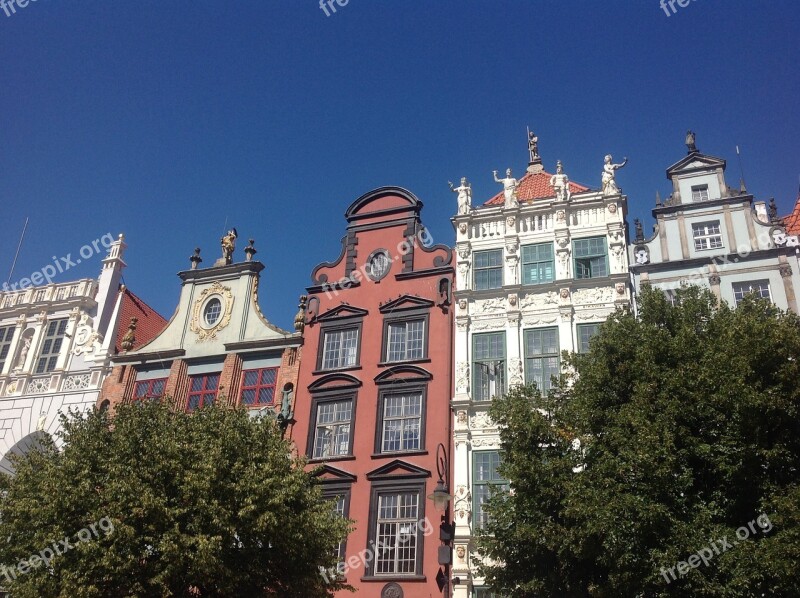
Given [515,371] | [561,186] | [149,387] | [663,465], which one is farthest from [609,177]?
[149,387]

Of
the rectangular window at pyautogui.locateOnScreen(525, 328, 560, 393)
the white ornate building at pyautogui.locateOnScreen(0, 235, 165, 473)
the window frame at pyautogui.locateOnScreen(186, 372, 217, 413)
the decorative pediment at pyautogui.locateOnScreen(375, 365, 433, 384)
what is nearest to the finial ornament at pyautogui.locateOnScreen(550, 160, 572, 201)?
the rectangular window at pyautogui.locateOnScreen(525, 328, 560, 393)

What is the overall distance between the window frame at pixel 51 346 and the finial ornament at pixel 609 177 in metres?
24.6

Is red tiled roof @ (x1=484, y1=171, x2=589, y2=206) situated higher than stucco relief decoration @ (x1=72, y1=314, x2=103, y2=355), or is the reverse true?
red tiled roof @ (x1=484, y1=171, x2=589, y2=206)

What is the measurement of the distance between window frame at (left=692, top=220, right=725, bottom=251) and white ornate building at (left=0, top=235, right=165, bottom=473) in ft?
81.3

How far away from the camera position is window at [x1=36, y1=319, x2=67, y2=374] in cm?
3299

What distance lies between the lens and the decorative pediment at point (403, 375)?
2619cm

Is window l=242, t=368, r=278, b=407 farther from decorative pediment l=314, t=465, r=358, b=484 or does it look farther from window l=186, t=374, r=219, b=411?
decorative pediment l=314, t=465, r=358, b=484

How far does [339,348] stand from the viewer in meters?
28.3

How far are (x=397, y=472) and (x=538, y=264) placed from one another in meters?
9.17

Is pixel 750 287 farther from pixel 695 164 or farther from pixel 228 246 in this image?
pixel 228 246

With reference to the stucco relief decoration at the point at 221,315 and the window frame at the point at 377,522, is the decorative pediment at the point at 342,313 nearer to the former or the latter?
the stucco relief decoration at the point at 221,315

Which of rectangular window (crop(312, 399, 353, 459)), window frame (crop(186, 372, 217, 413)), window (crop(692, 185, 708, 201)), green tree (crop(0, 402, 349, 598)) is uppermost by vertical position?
window (crop(692, 185, 708, 201))

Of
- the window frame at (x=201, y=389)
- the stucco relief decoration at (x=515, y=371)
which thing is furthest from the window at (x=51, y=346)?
the stucco relief decoration at (x=515, y=371)

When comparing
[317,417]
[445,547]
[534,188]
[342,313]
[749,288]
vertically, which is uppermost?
[534,188]
